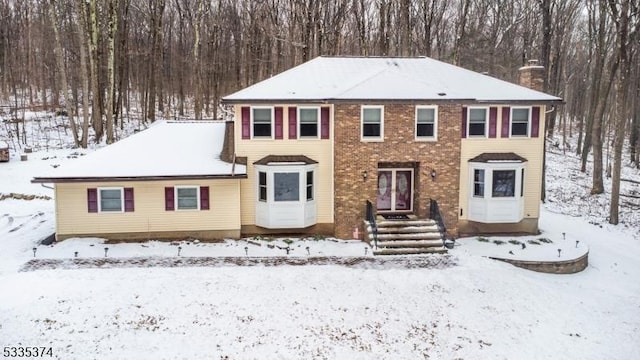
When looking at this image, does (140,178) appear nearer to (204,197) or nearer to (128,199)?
(128,199)

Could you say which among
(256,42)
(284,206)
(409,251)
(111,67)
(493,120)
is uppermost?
(256,42)

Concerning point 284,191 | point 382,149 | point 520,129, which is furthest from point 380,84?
point 520,129

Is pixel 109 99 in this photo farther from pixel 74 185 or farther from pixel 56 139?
pixel 74 185

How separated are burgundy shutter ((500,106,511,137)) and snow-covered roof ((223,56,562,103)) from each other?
0.51 metres

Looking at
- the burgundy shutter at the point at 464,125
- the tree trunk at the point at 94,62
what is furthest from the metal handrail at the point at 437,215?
the tree trunk at the point at 94,62

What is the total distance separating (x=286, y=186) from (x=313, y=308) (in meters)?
6.00

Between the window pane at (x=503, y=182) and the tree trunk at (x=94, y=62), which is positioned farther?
the tree trunk at (x=94, y=62)

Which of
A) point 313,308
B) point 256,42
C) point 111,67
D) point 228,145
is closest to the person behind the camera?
point 313,308

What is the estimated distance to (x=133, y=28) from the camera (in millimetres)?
41125

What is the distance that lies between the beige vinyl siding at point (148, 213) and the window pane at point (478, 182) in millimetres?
8904

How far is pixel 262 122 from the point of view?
698 inches

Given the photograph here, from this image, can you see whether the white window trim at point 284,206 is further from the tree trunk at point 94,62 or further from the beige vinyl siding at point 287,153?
the tree trunk at point 94,62

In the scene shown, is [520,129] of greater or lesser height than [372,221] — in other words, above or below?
above

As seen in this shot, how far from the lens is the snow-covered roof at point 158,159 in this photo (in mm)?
16656
